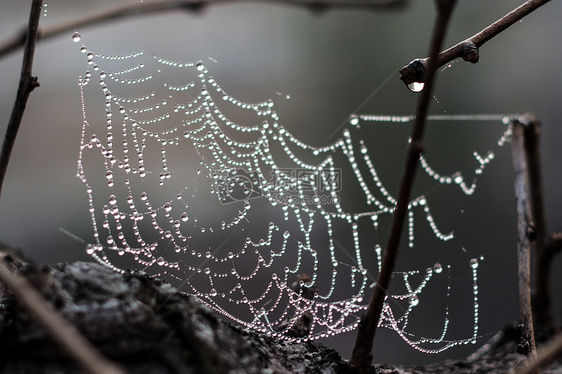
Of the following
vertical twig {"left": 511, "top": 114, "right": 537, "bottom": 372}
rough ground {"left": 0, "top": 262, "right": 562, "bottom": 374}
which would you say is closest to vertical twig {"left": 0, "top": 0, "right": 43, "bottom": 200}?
rough ground {"left": 0, "top": 262, "right": 562, "bottom": 374}

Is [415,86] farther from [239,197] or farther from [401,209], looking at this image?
[239,197]

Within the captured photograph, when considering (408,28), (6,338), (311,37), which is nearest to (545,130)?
(408,28)

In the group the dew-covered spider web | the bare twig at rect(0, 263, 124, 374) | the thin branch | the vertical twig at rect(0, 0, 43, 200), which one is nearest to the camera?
the bare twig at rect(0, 263, 124, 374)

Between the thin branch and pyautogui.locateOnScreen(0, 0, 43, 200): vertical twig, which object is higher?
the thin branch

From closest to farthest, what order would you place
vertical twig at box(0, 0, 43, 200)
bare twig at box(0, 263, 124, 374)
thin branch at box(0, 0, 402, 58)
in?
1. bare twig at box(0, 263, 124, 374)
2. vertical twig at box(0, 0, 43, 200)
3. thin branch at box(0, 0, 402, 58)

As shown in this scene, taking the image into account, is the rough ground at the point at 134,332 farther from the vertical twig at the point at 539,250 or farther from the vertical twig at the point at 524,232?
the vertical twig at the point at 539,250

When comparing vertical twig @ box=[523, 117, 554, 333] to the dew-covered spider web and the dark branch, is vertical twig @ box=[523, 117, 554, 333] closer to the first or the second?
the dark branch
